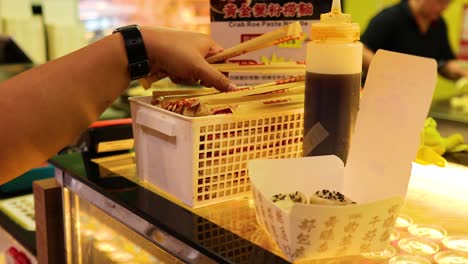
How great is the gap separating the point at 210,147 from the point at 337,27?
0.30 meters

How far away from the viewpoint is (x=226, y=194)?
41.0 inches

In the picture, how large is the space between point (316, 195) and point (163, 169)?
1.13 feet

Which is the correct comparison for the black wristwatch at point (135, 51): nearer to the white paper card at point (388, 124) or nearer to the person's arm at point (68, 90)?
the person's arm at point (68, 90)

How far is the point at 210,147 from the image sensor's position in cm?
98

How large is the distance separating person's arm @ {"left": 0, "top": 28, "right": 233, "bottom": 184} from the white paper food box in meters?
0.29

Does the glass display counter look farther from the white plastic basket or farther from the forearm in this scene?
the forearm

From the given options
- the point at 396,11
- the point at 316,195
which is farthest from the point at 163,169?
the point at 396,11

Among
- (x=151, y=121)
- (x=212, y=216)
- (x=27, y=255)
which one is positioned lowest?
(x=27, y=255)

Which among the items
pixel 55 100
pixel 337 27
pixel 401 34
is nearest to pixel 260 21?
pixel 337 27

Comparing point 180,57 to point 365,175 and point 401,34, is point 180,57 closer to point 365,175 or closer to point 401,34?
point 365,175

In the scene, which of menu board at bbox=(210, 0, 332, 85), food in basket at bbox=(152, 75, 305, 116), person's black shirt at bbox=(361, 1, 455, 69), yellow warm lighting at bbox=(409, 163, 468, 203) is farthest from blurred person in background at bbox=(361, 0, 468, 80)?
food in basket at bbox=(152, 75, 305, 116)

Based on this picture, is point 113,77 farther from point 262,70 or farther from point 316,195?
point 316,195

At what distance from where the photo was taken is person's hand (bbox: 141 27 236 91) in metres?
1.10

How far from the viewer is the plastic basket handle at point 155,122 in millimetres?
1006
